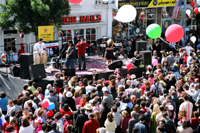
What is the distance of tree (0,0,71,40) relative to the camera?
17.1m

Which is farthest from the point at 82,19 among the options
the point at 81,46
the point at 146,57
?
the point at 81,46

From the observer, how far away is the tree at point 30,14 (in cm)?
1711

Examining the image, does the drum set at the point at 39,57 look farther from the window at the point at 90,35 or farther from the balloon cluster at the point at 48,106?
the window at the point at 90,35

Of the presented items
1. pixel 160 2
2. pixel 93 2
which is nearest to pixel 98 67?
pixel 93 2

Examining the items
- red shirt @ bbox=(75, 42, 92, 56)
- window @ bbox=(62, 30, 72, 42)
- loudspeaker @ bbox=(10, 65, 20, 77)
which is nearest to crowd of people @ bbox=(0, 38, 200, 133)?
loudspeaker @ bbox=(10, 65, 20, 77)

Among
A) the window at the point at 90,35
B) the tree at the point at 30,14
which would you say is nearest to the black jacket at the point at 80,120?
the tree at the point at 30,14

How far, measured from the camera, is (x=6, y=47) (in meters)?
19.4

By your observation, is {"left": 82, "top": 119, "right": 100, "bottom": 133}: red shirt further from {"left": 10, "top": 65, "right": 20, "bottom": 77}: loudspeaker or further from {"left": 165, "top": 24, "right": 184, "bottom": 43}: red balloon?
{"left": 10, "top": 65, "right": 20, "bottom": 77}: loudspeaker

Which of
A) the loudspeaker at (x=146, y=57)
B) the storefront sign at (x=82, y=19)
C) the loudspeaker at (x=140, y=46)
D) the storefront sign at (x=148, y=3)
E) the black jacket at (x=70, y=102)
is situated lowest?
the black jacket at (x=70, y=102)

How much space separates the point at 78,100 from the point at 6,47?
10.9m

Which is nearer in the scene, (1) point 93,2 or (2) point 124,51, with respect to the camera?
(2) point 124,51

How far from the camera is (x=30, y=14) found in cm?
1752

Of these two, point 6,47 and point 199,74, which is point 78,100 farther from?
point 6,47

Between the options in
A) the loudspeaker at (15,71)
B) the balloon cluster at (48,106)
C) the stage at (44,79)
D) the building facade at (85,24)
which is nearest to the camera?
the balloon cluster at (48,106)
